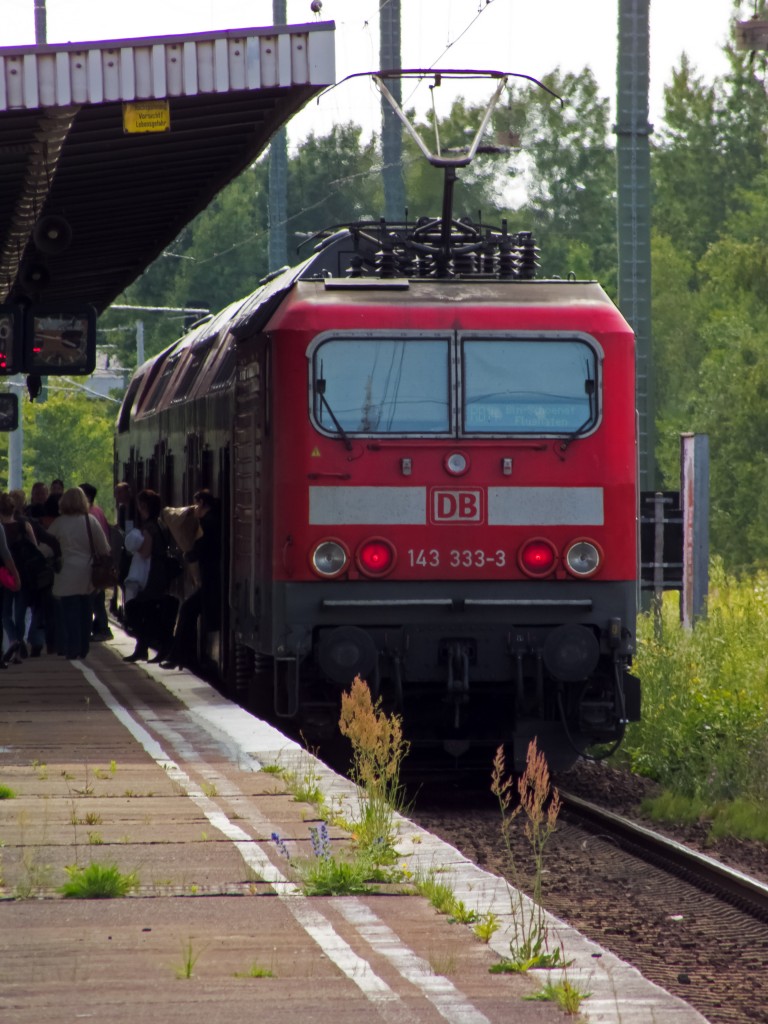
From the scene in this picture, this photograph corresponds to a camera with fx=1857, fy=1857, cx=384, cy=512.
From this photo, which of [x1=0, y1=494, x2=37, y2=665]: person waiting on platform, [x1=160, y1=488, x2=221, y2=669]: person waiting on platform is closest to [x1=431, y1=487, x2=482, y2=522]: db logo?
[x1=160, y1=488, x2=221, y2=669]: person waiting on platform

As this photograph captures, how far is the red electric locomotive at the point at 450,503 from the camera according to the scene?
36.7ft

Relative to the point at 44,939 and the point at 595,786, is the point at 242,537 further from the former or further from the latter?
the point at 44,939

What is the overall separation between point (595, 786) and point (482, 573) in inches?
88.8

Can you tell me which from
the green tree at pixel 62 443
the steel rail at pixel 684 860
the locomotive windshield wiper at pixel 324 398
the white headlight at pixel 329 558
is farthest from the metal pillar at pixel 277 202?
the green tree at pixel 62 443

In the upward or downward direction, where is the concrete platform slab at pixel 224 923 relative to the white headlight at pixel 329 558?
downward

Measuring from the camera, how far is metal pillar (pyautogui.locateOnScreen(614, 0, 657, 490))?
14.6 m

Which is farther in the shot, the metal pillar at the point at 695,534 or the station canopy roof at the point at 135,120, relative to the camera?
the metal pillar at the point at 695,534

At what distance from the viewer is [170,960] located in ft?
18.1

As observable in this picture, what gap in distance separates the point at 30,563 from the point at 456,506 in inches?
214

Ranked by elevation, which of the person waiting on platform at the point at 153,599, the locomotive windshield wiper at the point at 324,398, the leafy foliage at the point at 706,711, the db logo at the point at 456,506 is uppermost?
the locomotive windshield wiper at the point at 324,398

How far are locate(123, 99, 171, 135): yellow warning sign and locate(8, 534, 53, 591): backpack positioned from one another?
523 cm

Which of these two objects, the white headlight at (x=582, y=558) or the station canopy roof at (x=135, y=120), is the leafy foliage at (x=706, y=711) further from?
the station canopy roof at (x=135, y=120)

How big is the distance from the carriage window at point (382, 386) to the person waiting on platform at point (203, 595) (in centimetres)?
287

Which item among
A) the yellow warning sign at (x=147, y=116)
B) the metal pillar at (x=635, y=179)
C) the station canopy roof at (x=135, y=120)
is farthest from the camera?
the metal pillar at (x=635, y=179)
